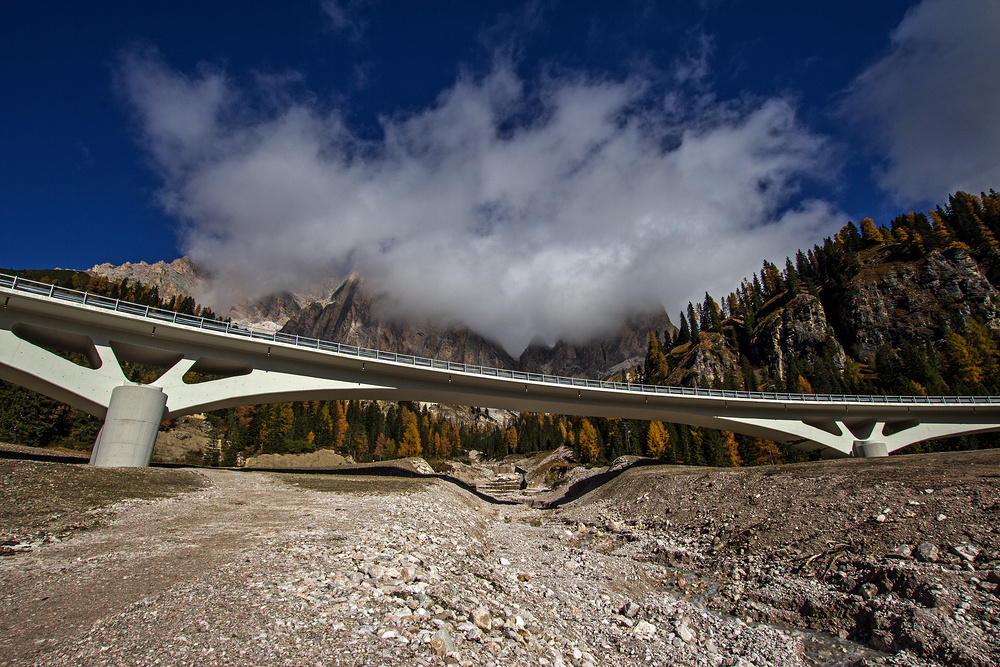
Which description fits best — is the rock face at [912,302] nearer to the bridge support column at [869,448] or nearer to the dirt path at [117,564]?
the bridge support column at [869,448]

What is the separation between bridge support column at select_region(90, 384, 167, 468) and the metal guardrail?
5560 mm

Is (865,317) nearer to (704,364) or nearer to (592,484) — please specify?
(704,364)

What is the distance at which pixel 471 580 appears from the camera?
12.6m

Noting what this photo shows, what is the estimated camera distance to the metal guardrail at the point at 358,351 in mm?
30406

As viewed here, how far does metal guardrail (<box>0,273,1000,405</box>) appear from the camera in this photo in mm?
30406

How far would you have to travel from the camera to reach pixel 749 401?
1966 inches

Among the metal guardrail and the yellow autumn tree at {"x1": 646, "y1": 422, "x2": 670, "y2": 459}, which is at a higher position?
the metal guardrail

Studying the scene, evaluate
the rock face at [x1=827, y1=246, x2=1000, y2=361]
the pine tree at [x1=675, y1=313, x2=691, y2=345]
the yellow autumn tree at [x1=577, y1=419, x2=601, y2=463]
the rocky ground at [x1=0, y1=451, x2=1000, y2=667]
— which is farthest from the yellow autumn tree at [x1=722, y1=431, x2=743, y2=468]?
the pine tree at [x1=675, y1=313, x2=691, y2=345]

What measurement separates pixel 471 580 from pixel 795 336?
145686mm

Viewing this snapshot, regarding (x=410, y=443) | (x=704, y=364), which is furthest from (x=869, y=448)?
(x=410, y=443)

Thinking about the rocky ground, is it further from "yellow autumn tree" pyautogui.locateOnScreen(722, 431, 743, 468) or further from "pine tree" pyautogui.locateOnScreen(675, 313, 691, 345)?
"pine tree" pyautogui.locateOnScreen(675, 313, 691, 345)

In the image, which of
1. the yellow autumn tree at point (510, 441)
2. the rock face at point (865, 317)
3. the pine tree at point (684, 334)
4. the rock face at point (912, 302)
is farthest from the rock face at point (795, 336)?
the yellow autumn tree at point (510, 441)

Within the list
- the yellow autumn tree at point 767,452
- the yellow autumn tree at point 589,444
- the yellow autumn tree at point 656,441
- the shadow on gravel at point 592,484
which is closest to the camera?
the shadow on gravel at point 592,484

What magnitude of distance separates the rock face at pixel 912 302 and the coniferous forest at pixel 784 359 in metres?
0.33
